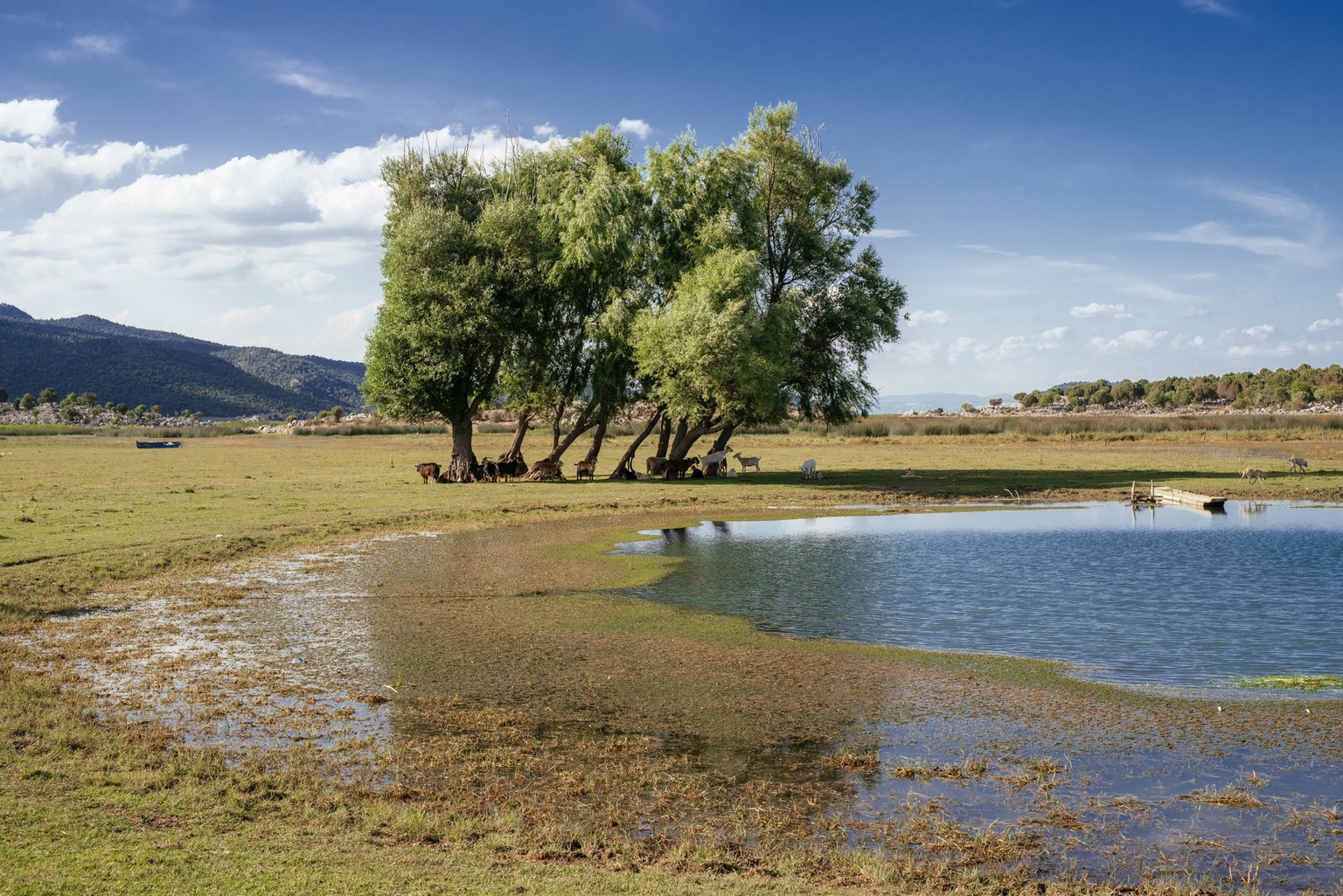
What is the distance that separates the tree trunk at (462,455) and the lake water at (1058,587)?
Answer: 19356 mm

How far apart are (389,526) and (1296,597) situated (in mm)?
25456

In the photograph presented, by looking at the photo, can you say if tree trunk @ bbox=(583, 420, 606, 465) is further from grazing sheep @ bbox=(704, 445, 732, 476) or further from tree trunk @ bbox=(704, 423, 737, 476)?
tree trunk @ bbox=(704, 423, 737, 476)

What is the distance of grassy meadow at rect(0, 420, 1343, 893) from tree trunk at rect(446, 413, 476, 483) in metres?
21.9

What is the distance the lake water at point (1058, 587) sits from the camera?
15.6 meters

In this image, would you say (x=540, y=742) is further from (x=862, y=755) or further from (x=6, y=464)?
(x=6, y=464)

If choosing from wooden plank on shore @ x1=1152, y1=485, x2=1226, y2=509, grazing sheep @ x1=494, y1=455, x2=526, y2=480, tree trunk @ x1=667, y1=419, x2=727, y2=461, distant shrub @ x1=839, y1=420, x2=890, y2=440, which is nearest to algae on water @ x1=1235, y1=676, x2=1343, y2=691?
wooden plank on shore @ x1=1152, y1=485, x2=1226, y2=509

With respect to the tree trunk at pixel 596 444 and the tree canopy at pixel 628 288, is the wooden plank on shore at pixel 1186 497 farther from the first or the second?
the tree trunk at pixel 596 444

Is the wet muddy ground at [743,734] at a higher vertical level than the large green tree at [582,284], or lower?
lower

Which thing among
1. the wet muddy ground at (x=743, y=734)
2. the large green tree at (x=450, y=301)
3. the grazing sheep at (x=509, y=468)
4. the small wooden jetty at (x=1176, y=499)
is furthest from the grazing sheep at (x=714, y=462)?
the wet muddy ground at (x=743, y=734)

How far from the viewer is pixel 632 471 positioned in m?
51.7

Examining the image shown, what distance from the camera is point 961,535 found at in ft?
97.6

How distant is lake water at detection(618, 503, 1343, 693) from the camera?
15570 mm

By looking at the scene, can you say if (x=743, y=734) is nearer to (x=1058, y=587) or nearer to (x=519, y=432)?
(x=1058, y=587)

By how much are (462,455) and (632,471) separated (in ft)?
29.8
